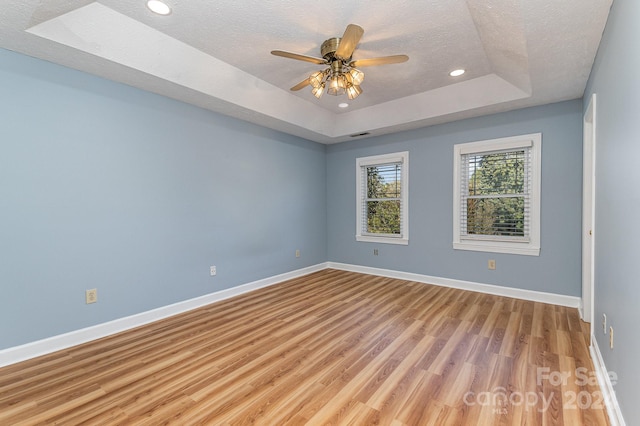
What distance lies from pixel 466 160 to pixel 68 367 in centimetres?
504

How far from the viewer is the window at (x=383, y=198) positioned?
4.88 metres

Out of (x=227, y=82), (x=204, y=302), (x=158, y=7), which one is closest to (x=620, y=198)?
(x=158, y=7)

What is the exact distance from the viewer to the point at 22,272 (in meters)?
2.39

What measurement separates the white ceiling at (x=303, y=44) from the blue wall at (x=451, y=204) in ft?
1.14

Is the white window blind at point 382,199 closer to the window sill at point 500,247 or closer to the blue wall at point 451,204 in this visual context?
the blue wall at point 451,204

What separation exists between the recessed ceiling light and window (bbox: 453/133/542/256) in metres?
3.88

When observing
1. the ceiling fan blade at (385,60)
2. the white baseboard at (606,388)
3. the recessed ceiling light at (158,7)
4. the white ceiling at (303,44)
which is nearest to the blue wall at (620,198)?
the white baseboard at (606,388)

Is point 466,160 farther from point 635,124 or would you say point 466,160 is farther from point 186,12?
point 186,12

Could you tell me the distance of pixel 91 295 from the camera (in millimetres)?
2762

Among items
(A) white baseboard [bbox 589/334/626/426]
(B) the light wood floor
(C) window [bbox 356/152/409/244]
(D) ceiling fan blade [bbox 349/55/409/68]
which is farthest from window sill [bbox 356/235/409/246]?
(D) ceiling fan blade [bbox 349/55/409/68]

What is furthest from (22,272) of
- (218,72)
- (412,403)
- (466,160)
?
(466,160)

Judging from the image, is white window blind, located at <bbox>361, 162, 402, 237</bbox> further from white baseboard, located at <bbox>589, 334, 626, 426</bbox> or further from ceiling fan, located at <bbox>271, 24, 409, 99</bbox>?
white baseboard, located at <bbox>589, 334, 626, 426</bbox>

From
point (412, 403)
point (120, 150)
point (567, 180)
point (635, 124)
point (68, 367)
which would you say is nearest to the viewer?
point (635, 124)

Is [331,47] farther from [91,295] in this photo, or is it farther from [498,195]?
[91,295]
